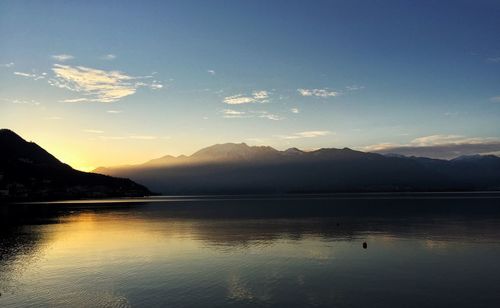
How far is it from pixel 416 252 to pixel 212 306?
42432 mm

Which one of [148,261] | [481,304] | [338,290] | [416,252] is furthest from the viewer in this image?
[416,252]

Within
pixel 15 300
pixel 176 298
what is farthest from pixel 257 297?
pixel 15 300

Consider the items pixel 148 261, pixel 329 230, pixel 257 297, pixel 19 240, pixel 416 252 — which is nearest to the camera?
pixel 257 297

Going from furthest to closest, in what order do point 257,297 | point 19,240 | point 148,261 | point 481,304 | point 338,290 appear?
1. point 19,240
2. point 148,261
3. point 338,290
4. point 257,297
5. point 481,304

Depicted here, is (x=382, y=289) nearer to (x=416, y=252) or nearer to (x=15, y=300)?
(x=416, y=252)

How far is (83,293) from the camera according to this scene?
43969mm

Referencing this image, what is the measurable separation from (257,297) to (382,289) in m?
13.6

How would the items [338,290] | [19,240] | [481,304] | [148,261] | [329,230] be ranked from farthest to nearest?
[329,230]
[19,240]
[148,261]
[338,290]
[481,304]

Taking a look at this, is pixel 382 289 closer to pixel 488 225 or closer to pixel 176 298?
pixel 176 298

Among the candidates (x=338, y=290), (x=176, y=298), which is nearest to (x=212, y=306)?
(x=176, y=298)

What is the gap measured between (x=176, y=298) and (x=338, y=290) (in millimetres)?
A: 16899

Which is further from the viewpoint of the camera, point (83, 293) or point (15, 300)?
point (83, 293)

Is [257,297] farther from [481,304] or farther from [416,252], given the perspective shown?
[416,252]

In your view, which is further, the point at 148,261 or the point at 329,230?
the point at 329,230
